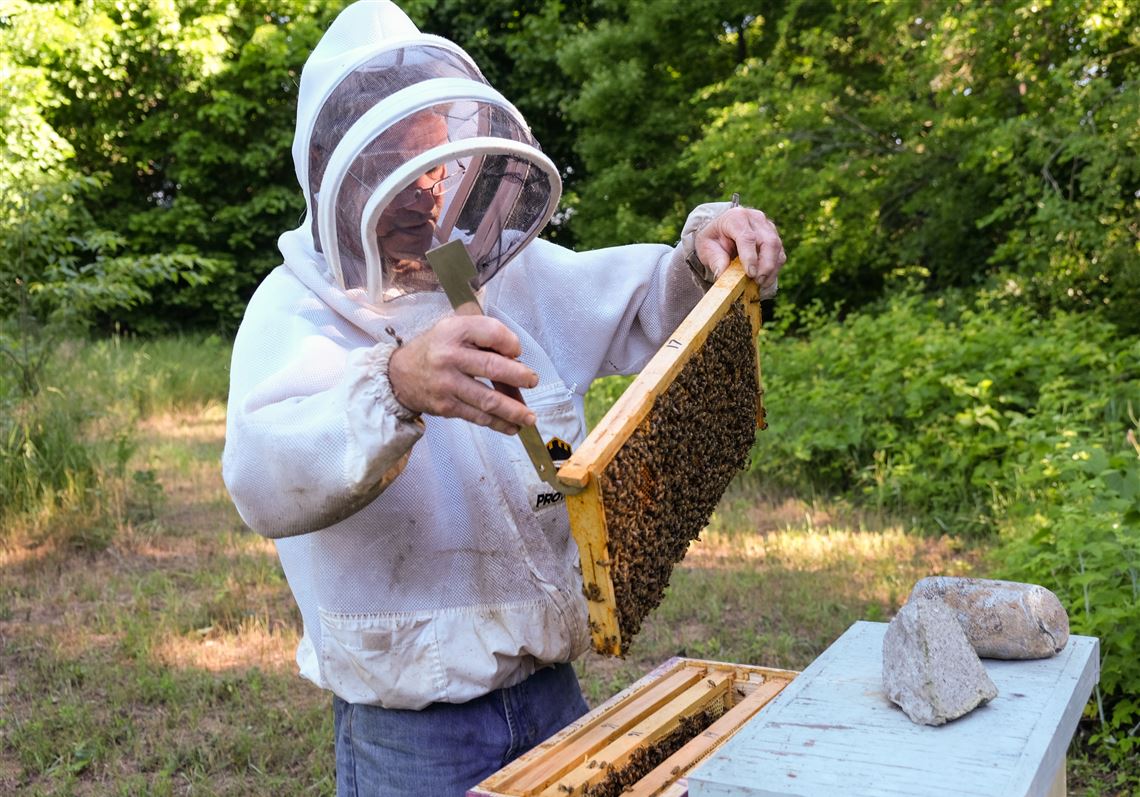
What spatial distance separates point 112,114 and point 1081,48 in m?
17.1

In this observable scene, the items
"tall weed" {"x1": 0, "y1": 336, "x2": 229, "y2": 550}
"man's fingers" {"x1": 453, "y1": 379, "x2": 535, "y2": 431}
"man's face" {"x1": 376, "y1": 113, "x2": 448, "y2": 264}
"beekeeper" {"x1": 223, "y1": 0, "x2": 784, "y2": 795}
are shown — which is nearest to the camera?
"man's fingers" {"x1": 453, "y1": 379, "x2": 535, "y2": 431}

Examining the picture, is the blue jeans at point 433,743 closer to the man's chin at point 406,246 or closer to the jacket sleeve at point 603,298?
the jacket sleeve at point 603,298

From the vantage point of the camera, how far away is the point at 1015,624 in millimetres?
1979

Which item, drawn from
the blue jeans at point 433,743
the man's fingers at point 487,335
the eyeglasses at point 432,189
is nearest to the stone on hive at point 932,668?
the blue jeans at point 433,743

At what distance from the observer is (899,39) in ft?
36.2

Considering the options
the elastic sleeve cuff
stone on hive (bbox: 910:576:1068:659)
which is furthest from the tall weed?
stone on hive (bbox: 910:576:1068:659)

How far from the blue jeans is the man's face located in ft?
2.90

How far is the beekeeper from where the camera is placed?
1.79 meters

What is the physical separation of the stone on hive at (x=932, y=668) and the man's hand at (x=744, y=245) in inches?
34.1

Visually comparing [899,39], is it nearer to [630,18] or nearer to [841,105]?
[841,105]

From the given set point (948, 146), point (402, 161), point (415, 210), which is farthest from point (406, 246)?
point (948, 146)

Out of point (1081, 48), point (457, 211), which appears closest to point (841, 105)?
point (1081, 48)

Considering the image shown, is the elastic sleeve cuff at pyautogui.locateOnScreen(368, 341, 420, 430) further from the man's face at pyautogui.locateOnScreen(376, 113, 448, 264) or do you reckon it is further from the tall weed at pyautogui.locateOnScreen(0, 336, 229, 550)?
the tall weed at pyautogui.locateOnScreen(0, 336, 229, 550)

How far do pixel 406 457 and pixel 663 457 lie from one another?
0.54 m
